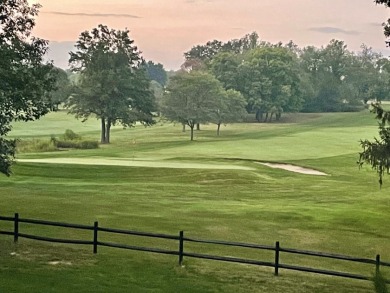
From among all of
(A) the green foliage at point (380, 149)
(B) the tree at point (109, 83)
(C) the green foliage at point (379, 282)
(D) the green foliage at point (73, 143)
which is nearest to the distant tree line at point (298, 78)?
(B) the tree at point (109, 83)

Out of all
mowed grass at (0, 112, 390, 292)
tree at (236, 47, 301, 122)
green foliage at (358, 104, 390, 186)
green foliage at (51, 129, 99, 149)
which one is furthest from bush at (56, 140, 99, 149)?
green foliage at (358, 104, 390, 186)

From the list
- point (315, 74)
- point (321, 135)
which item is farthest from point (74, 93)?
point (315, 74)

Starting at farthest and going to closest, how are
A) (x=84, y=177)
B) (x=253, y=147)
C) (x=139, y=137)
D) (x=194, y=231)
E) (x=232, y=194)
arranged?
(x=139, y=137) → (x=253, y=147) → (x=84, y=177) → (x=232, y=194) → (x=194, y=231)

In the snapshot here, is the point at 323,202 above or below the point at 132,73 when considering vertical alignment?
below

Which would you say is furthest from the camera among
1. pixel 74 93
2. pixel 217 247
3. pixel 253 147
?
pixel 74 93

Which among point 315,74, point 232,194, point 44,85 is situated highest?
point 315,74

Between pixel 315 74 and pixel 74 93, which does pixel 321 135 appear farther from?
pixel 315 74

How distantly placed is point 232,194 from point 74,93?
5089cm

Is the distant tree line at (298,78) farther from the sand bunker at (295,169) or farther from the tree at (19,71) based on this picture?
the tree at (19,71)

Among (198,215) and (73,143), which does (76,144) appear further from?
(198,215)

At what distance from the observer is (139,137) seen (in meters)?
89.1

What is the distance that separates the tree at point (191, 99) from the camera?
3445 inches

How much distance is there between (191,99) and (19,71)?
6580 centimetres

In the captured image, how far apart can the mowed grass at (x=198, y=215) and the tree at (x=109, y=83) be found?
61.5ft
